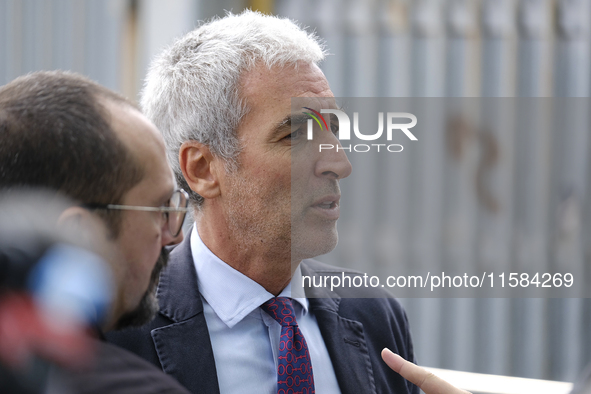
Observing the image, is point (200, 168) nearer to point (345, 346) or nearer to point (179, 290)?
point (179, 290)

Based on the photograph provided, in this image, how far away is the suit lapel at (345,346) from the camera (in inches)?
63.6

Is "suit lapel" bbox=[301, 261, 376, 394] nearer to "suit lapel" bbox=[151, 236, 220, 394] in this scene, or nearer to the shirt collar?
the shirt collar

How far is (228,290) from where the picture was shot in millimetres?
1659

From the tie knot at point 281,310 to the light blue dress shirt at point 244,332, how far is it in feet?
0.05

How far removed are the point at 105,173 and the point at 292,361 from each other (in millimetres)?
776

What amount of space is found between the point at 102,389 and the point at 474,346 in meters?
2.64

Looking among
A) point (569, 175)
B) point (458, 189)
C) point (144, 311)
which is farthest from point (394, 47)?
point (144, 311)

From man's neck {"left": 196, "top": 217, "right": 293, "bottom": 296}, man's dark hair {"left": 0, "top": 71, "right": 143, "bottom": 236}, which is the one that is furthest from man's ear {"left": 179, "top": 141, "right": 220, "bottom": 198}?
man's dark hair {"left": 0, "top": 71, "right": 143, "bottom": 236}

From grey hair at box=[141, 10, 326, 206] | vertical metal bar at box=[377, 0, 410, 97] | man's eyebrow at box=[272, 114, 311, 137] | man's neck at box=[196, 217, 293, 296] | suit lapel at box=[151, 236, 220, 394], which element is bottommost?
suit lapel at box=[151, 236, 220, 394]

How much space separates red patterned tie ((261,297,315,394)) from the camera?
1.51 meters

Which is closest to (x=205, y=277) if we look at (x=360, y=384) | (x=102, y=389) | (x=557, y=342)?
(x=360, y=384)

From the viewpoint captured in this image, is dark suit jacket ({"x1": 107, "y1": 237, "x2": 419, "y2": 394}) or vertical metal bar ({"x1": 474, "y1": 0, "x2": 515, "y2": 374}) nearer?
dark suit jacket ({"x1": 107, "y1": 237, "x2": 419, "y2": 394})

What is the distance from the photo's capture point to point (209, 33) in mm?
1787

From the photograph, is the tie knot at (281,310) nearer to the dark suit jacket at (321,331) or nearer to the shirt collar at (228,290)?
the shirt collar at (228,290)
